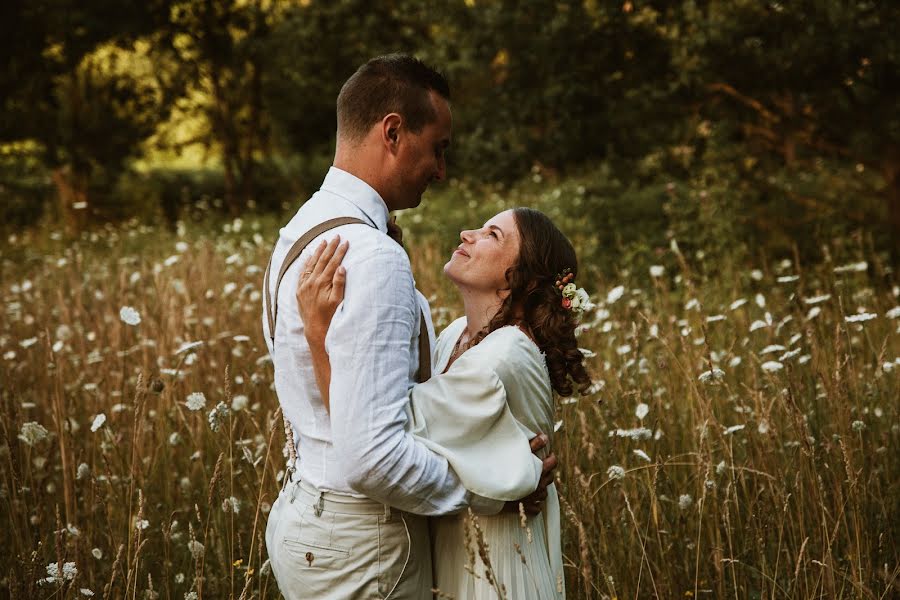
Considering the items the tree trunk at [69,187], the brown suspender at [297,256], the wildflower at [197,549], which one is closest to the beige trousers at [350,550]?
the brown suspender at [297,256]

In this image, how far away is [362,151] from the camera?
2197mm

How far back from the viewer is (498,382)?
6.52ft

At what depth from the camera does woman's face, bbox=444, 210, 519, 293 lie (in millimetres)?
2445

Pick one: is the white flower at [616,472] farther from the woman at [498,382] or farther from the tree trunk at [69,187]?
the tree trunk at [69,187]

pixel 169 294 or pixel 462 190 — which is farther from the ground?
pixel 462 190

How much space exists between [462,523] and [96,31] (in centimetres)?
1971

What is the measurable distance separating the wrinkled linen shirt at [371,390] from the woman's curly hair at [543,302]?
0.39m

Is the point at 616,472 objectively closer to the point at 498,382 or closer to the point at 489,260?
the point at 489,260

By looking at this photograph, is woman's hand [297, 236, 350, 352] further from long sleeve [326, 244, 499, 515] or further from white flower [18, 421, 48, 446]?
white flower [18, 421, 48, 446]

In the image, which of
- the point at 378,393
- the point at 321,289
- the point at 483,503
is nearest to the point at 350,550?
the point at 483,503

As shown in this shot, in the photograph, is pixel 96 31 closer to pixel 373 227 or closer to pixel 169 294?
pixel 169 294

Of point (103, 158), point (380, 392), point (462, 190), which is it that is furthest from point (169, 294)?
point (103, 158)

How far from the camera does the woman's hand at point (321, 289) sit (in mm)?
1920

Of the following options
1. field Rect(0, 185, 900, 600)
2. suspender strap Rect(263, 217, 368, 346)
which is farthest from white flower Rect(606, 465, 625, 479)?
suspender strap Rect(263, 217, 368, 346)
